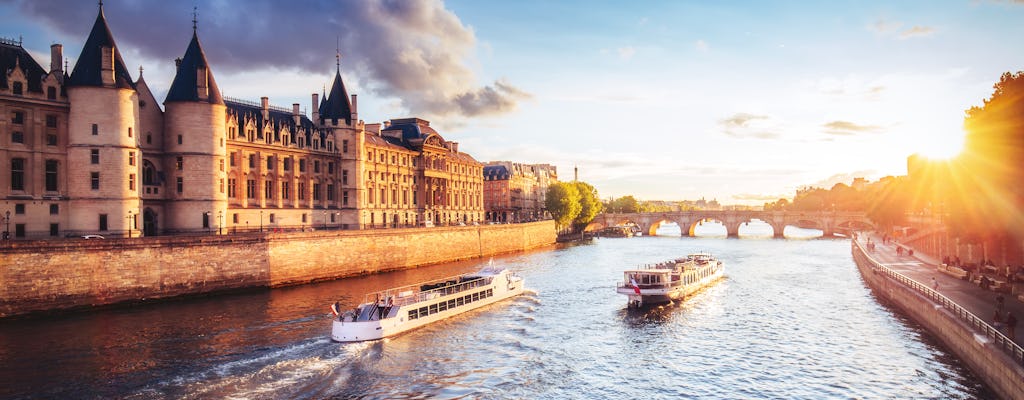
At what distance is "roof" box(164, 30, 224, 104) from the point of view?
57.1m

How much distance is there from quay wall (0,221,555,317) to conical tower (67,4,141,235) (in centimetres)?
551

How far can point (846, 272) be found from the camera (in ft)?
228

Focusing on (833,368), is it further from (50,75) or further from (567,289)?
(50,75)

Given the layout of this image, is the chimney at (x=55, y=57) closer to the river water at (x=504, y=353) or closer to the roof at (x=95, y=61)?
the roof at (x=95, y=61)

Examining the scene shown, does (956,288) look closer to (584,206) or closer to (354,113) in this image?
(354,113)

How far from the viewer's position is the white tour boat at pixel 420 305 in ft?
Result: 117

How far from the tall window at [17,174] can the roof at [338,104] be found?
33.2 meters

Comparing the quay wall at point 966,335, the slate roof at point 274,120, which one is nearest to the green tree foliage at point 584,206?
the slate roof at point 274,120

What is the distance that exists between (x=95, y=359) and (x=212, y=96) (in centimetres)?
3213

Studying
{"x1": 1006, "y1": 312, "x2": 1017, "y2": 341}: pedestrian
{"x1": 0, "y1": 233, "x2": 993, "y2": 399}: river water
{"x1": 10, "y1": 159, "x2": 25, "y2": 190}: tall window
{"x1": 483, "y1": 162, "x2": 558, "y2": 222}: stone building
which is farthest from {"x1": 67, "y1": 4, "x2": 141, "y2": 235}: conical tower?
{"x1": 483, "y1": 162, "x2": 558, "y2": 222}: stone building

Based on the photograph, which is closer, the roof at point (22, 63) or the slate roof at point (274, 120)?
the roof at point (22, 63)

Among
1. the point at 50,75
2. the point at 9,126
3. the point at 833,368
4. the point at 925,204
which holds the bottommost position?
the point at 833,368

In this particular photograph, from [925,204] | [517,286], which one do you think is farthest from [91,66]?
[925,204]

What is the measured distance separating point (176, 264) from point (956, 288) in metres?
52.4
